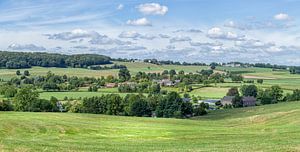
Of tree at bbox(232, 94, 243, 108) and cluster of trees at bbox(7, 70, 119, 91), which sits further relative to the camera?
cluster of trees at bbox(7, 70, 119, 91)

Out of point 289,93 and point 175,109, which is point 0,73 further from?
point 289,93

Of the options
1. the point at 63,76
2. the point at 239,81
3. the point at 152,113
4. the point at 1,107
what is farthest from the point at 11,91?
the point at 239,81

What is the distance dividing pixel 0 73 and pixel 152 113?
3916 inches

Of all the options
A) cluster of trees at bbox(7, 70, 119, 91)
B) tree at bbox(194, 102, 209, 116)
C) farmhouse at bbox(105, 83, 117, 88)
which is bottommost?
tree at bbox(194, 102, 209, 116)

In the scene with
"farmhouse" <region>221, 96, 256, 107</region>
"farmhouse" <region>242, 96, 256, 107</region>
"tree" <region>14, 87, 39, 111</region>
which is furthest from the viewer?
"farmhouse" <region>242, 96, 256, 107</region>

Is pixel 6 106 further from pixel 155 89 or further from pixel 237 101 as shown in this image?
pixel 237 101

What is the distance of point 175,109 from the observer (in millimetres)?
127438

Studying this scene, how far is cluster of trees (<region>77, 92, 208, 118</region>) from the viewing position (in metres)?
124

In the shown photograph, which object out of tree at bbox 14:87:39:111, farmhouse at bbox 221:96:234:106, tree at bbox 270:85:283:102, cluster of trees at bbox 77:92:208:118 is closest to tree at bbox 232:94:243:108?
farmhouse at bbox 221:96:234:106

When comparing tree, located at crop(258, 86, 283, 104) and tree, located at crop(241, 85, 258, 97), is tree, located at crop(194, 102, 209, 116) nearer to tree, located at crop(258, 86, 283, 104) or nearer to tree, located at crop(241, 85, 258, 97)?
tree, located at crop(258, 86, 283, 104)

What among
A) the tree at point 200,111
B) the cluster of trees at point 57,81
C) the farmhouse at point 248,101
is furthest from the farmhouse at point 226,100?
the cluster of trees at point 57,81

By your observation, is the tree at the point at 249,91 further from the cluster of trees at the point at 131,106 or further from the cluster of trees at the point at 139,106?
the cluster of trees at the point at 139,106

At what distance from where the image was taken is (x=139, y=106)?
125875 mm

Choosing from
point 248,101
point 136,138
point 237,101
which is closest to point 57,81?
point 237,101
